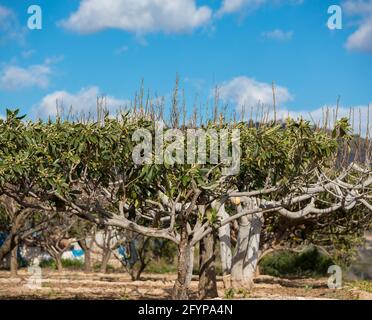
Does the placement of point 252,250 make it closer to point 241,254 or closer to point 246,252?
point 246,252

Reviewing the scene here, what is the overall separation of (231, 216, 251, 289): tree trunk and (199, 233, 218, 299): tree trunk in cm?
366

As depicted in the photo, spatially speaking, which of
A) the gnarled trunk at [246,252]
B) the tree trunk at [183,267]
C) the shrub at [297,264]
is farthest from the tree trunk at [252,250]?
the shrub at [297,264]

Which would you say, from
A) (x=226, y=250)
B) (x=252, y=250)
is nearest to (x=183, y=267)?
(x=252, y=250)

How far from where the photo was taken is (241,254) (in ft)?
66.8

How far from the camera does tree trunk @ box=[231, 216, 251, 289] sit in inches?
791

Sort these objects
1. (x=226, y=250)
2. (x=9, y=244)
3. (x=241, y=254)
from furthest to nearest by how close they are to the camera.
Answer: (x=9, y=244) < (x=226, y=250) < (x=241, y=254)

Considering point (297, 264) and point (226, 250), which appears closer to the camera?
point (226, 250)

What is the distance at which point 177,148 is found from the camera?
1155 cm

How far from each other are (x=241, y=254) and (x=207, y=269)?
4.05 m

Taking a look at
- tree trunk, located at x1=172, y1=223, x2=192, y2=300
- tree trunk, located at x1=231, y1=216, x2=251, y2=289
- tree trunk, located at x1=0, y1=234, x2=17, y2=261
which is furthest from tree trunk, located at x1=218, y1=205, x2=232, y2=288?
tree trunk, located at x1=172, y1=223, x2=192, y2=300

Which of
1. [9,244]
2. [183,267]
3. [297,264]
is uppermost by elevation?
[9,244]

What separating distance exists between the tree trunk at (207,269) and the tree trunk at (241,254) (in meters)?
3.66

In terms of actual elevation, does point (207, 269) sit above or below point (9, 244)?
below

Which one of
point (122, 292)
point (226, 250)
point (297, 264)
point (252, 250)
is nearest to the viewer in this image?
point (122, 292)
